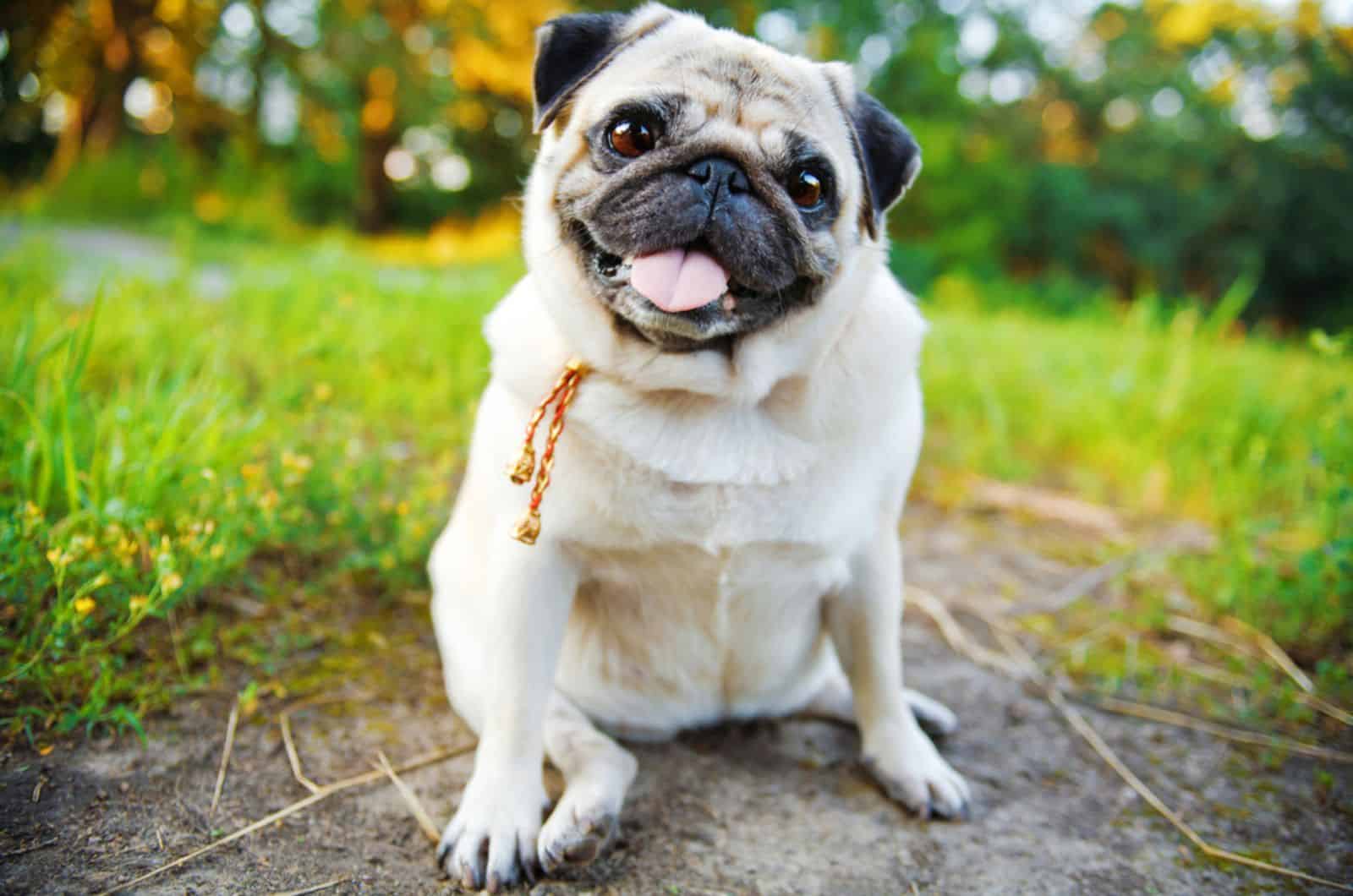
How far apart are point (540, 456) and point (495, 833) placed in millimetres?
776

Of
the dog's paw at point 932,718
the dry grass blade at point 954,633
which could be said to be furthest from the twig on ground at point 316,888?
the dry grass blade at point 954,633

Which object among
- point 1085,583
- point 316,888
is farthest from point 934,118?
point 316,888

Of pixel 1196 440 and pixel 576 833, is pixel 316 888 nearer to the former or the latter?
pixel 576 833

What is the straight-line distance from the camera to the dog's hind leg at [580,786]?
1.83m

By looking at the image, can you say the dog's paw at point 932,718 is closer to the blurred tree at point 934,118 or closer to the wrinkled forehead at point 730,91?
the wrinkled forehead at point 730,91

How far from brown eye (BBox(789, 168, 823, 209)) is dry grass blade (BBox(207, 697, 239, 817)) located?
1.76m

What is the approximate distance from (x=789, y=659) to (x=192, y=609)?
1605 millimetres

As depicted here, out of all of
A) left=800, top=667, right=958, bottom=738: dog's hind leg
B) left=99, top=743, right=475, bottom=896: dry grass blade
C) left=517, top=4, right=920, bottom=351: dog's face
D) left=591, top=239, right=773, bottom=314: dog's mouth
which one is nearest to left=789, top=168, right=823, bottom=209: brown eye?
left=517, top=4, right=920, bottom=351: dog's face

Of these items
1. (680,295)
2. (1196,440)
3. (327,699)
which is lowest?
(327,699)

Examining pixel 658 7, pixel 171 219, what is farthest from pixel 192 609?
pixel 171 219

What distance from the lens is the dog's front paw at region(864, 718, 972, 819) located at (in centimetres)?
212

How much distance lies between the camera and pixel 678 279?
185 centimetres

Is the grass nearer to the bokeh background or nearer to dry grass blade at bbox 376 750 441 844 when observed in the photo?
the bokeh background

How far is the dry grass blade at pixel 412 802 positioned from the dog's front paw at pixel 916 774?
3.40 feet
